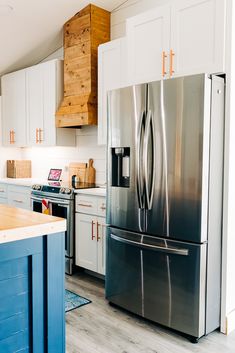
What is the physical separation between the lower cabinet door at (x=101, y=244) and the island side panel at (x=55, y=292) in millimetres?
1619

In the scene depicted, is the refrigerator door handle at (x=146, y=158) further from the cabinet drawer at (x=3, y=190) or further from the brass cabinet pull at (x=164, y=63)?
the cabinet drawer at (x=3, y=190)

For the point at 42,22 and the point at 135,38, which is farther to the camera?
the point at 42,22

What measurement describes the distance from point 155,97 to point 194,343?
180 cm

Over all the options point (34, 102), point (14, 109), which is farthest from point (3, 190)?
point (34, 102)

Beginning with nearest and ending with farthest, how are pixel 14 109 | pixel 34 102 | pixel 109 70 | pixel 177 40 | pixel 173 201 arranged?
pixel 173 201, pixel 177 40, pixel 109 70, pixel 34 102, pixel 14 109

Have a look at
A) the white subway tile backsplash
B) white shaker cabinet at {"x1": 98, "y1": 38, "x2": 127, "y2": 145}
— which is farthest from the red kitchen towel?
white shaker cabinet at {"x1": 98, "y1": 38, "x2": 127, "y2": 145}

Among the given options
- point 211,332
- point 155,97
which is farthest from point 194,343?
point 155,97

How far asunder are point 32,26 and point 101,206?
7.75 ft

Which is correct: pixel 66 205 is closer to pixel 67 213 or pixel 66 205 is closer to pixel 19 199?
pixel 67 213

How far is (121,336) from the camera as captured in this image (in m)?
2.54

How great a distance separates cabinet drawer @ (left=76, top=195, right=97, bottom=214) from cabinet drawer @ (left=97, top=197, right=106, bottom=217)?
0.14 feet

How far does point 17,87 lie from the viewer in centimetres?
494

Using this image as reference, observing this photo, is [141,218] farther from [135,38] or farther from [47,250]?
[135,38]

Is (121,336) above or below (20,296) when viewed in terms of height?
below
